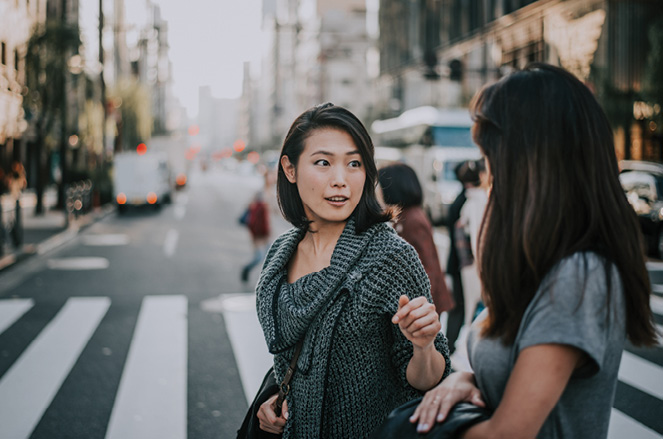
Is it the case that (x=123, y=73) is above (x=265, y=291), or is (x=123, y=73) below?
above

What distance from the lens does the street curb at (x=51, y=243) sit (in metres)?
13.0

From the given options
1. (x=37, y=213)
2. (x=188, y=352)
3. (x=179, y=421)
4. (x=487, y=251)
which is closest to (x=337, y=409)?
(x=487, y=251)

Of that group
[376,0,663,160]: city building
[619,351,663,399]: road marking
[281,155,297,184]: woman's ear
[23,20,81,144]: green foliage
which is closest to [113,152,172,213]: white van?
[23,20,81,144]: green foliage

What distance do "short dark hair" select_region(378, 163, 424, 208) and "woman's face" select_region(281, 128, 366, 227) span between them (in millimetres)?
2667

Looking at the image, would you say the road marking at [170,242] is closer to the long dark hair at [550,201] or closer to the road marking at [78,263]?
the road marking at [78,263]

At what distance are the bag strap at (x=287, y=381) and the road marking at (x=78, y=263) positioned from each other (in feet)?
37.3

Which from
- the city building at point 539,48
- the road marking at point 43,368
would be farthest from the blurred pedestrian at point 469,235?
the city building at point 539,48

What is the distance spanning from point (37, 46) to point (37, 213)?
597 centimetres

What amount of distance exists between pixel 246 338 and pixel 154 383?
1759mm

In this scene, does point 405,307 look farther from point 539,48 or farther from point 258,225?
point 539,48

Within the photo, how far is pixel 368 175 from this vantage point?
2.31 m

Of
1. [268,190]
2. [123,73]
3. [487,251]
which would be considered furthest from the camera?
[123,73]

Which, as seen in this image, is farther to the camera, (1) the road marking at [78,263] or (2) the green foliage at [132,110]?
(2) the green foliage at [132,110]

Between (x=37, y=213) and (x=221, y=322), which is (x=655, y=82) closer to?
(x=221, y=322)
